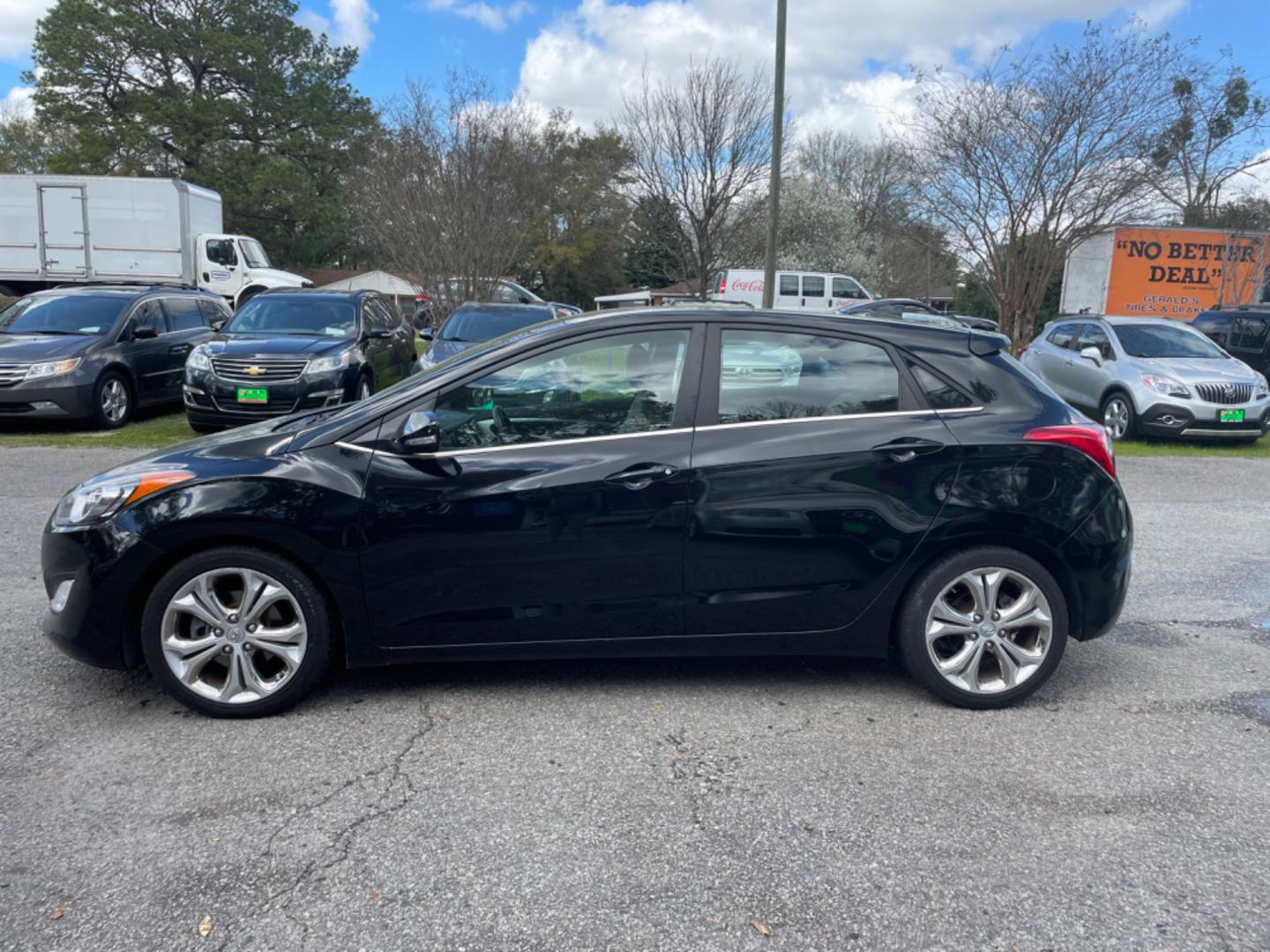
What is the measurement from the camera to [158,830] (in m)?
2.88

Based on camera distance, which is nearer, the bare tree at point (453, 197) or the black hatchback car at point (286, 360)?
the black hatchback car at point (286, 360)

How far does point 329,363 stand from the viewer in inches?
412

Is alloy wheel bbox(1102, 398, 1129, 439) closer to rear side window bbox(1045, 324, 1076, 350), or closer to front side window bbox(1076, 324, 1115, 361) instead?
front side window bbox(1076, 324, 1115, 361)

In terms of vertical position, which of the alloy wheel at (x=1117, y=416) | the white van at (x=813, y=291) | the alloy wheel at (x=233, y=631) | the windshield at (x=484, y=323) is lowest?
the alloy wheel at (x=233, y=631)

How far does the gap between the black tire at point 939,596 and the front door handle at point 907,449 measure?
0.44m

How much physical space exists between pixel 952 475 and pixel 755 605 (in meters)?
0.95

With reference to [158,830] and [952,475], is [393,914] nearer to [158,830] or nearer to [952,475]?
[158,830]

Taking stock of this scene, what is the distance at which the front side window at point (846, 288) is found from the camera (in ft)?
87.9

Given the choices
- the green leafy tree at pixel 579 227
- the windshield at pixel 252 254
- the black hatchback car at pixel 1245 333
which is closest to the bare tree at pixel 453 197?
the windshield at pixel 252 254

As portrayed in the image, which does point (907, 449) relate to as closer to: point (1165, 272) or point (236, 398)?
point (236, 398)

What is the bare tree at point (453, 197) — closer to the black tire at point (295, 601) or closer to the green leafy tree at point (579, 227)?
the black tire at point (295, 601)

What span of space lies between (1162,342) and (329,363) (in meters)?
10.6

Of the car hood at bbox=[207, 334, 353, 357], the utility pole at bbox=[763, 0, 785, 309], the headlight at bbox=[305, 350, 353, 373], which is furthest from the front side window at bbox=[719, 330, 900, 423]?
the utility pole at bbox=[763, 0, 785, 309]

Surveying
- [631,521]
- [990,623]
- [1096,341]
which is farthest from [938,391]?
[1096,341]
